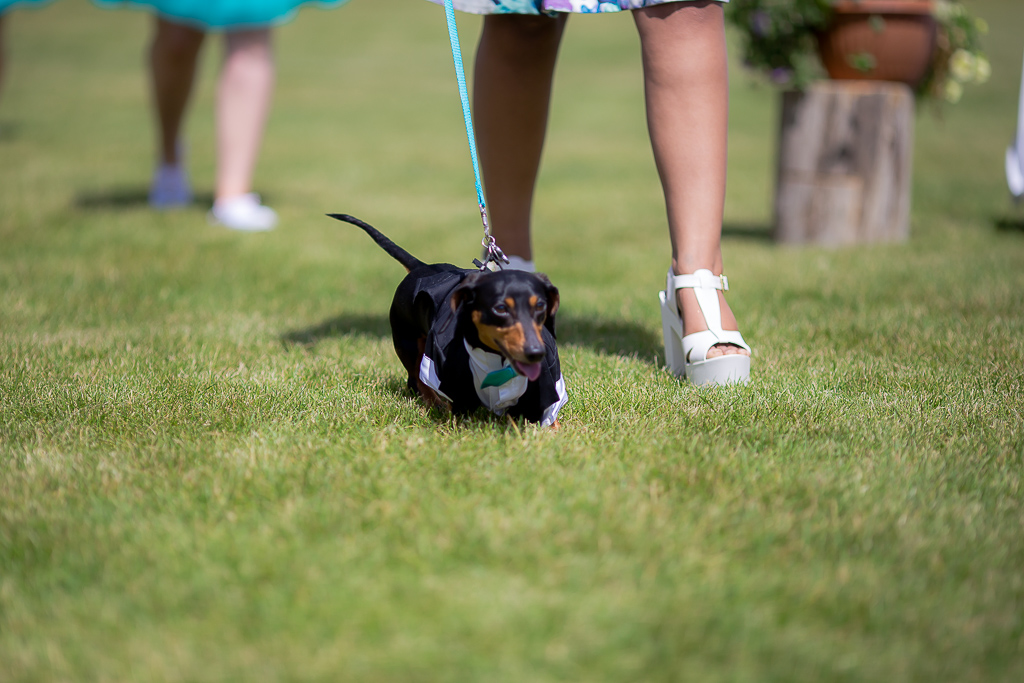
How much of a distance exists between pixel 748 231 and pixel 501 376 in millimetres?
3913

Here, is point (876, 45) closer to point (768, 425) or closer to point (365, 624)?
point (768, 425)

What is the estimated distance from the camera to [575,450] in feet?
6.29

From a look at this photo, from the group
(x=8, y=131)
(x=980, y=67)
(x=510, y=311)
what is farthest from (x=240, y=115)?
(x=8, y=131)

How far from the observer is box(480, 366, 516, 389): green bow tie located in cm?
197

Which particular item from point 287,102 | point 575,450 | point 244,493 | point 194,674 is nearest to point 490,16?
point 575,450

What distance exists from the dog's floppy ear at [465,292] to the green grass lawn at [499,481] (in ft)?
1.02

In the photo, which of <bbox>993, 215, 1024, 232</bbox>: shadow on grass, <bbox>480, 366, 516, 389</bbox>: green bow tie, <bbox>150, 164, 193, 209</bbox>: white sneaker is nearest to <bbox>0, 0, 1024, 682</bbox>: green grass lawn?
<bbox>480, 366, 516, 389</bbox>: green bow tie

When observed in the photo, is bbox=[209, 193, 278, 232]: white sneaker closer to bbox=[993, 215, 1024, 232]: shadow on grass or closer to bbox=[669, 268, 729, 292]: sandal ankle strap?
bbox=[669, 268, 729, 292]: sandal ankle strap

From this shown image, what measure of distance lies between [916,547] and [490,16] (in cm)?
195

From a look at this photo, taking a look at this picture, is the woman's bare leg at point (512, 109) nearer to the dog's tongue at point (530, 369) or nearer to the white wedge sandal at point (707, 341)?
the white wedge sandal at point (707, 341)

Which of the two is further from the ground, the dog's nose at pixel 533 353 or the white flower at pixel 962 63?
the white flower at pixel 962 63

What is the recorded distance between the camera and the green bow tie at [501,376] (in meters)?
1.97

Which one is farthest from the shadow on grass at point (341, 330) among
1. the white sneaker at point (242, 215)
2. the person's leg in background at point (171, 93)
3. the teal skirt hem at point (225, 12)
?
the person's leg in background at point (171, 93)

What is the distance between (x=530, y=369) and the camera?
1.81m
